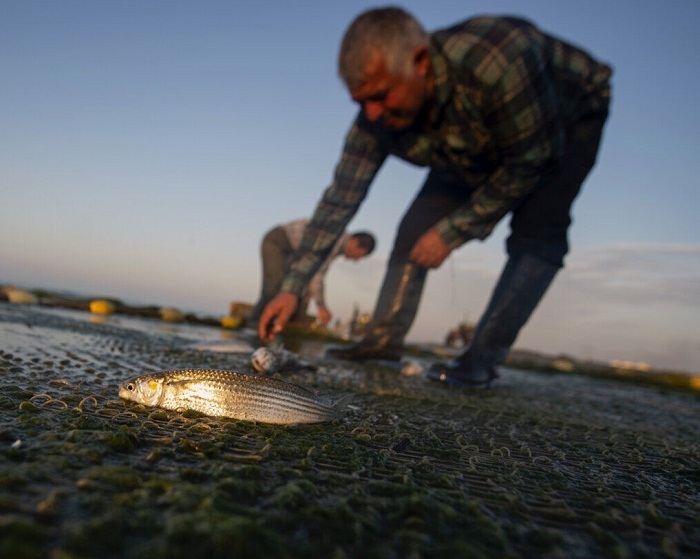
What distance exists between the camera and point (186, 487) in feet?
3.61

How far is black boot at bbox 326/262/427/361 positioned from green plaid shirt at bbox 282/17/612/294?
1.00 m

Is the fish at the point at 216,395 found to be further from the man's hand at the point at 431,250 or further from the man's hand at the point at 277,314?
the man's hand at the point at 431,250

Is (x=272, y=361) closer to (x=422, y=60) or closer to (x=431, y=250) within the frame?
(x=431, y=250)

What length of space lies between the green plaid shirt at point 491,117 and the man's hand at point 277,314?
30cm

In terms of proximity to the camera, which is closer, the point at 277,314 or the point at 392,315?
the point at 277,314

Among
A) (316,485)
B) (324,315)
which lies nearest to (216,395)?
(316,485)

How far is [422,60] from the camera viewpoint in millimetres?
3561

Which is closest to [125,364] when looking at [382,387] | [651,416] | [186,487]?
[382,387]

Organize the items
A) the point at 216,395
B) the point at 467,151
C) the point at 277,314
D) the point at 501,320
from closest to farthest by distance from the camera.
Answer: the point at 216,395 → the point at 467,151 → the point at 501,320 → the point at 277,314

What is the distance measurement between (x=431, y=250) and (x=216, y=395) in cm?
298

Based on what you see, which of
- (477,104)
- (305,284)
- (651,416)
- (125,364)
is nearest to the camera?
(125,364)

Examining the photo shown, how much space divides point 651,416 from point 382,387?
102 inches

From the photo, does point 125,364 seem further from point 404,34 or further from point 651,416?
point 651,416

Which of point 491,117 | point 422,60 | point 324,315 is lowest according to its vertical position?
point 324,315
